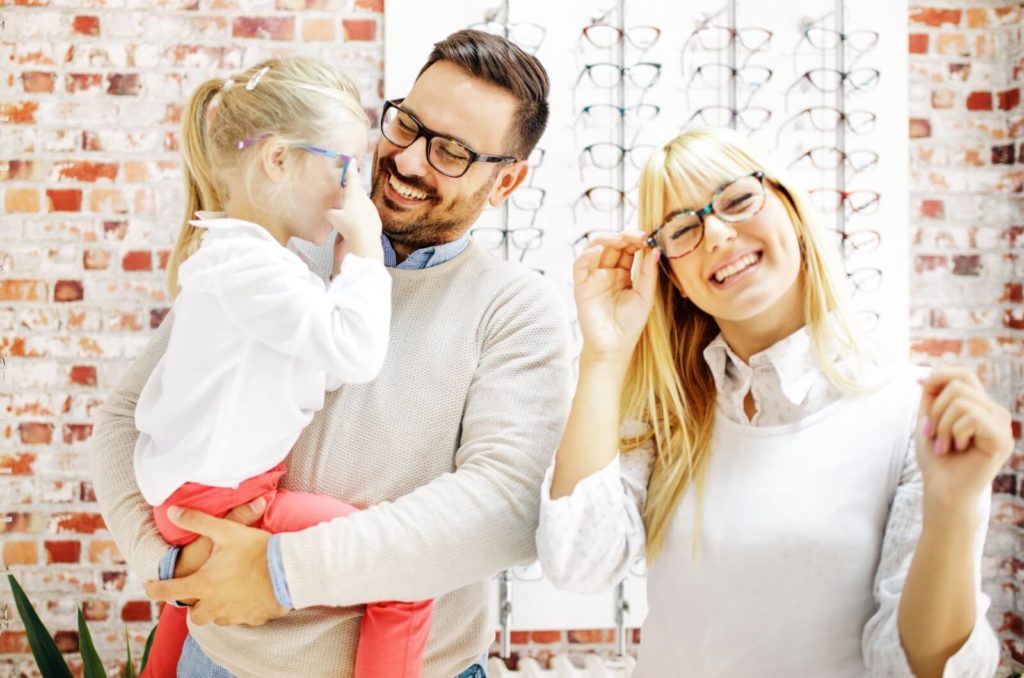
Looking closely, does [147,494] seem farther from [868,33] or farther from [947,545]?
[868,33]

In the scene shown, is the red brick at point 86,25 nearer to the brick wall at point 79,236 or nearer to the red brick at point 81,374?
the brick wall at point 79,236

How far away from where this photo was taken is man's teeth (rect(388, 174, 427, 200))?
4.91 feet

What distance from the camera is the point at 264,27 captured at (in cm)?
249

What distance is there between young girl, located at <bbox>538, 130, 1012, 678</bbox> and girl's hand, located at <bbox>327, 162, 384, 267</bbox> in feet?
1.17

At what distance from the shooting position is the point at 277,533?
4.11 ft

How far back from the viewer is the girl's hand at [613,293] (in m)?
1.30

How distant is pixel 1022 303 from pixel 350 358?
8.05ft

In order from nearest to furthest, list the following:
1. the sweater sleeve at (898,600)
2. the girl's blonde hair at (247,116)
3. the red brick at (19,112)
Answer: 1. the sweater sleeve at (898,600)
2. the girl's blonde hair at (247,116)
3. the red brick at (19,112)

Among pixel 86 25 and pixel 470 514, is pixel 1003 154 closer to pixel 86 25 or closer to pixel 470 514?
pixel 470 514

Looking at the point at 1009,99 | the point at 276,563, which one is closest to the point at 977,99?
the point at 1009,99

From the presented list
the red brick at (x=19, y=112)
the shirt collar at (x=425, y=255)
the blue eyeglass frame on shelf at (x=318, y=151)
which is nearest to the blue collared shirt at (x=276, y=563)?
the shirt collar at (x=425, y=255)

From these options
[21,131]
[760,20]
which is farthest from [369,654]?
[760,20]

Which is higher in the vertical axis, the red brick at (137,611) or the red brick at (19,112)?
the red brick at (19,112)

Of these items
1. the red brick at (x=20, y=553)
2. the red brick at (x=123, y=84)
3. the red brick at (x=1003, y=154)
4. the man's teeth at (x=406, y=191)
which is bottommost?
the red brick at (x=20, y=553)
